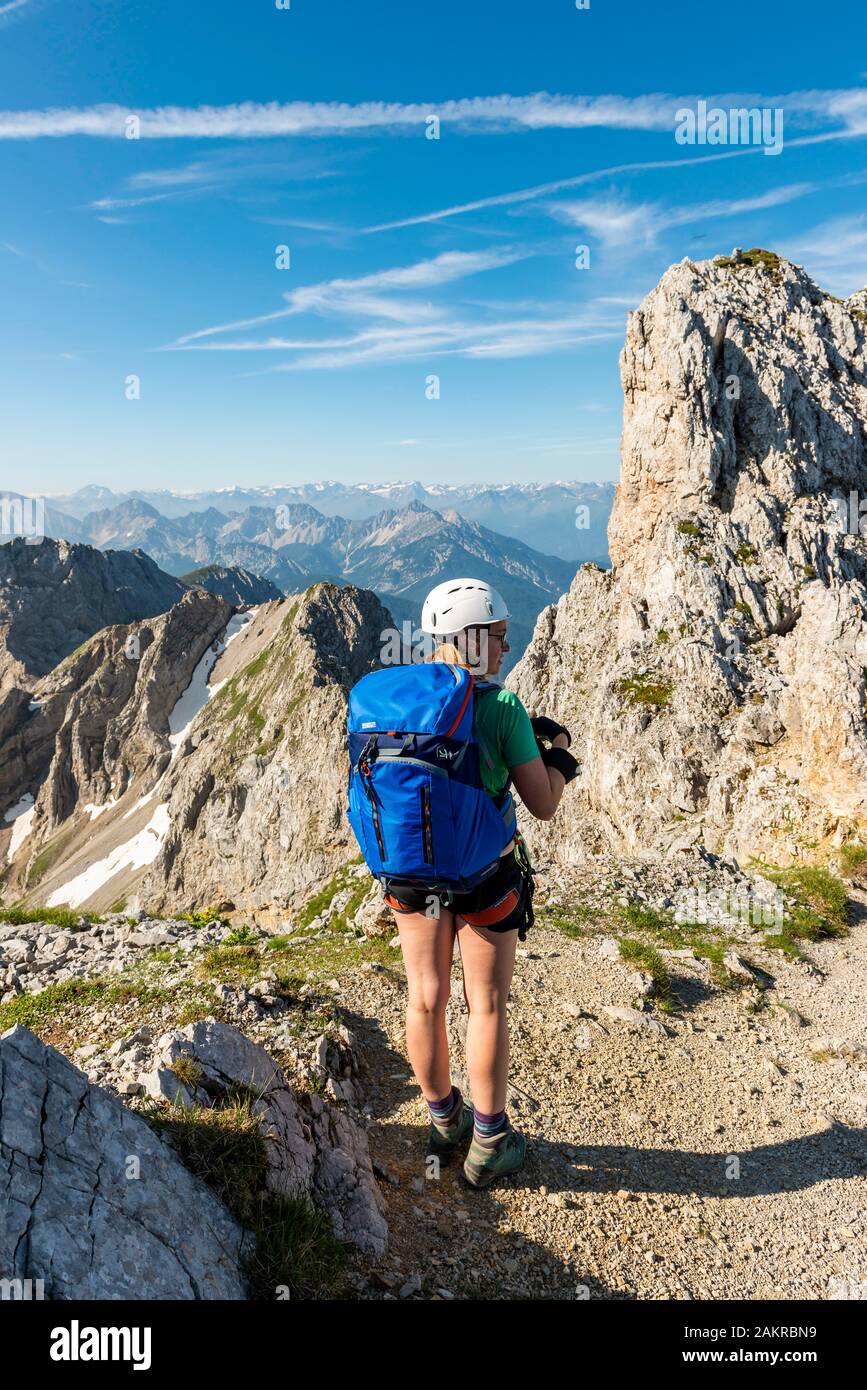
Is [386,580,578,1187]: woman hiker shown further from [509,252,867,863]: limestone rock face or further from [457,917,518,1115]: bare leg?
[509,252,867,863]: limestone rock face

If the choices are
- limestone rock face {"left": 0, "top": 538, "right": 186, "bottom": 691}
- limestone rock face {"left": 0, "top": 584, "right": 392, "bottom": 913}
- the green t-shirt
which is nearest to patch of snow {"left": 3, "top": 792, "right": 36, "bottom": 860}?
limestone rock face {"left": 0, "top": 584, "right": 392, "bottom": 913}

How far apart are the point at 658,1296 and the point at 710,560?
3828 cm

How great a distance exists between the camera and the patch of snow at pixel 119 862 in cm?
9329

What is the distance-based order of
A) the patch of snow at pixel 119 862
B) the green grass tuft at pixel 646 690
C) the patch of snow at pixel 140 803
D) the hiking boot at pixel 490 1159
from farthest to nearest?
the patch of snow at pixel 140 803
the patch of snow at pixel 119 862
the green grass tuft at pixel 646 690
the hiking boot at pixel 490 1159

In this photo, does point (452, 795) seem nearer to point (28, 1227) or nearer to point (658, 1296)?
point (28, 1227)

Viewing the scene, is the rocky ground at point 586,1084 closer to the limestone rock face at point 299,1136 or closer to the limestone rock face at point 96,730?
the limestone rock face at point 299,1136

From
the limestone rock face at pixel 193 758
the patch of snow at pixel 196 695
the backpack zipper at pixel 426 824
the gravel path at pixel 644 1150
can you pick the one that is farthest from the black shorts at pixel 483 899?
the patch of snow at pixel 196 695

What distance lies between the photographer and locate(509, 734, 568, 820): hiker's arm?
5.22m

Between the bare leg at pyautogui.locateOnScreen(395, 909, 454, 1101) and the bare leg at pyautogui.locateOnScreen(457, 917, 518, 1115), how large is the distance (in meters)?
0.18

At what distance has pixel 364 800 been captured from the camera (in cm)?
518

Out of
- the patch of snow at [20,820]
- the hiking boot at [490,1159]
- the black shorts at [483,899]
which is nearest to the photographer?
the black shorts at [483,899]

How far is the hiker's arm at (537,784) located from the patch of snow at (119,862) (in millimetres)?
95580

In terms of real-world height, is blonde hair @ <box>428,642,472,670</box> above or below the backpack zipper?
above
